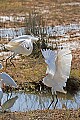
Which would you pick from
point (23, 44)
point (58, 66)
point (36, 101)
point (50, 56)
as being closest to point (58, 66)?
point (58, 66)

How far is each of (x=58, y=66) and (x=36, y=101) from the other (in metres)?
1.58

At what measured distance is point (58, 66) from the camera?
265 inches

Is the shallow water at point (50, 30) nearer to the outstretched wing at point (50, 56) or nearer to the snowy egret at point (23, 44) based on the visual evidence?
the snowy egret at point (23, 44)

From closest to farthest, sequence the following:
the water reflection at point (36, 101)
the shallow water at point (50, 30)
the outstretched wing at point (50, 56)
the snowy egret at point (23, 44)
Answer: the outstretched wing at point (50, 56) → the snowy egret at point (23, 44) → the water reflection at point (36, 101) → the shallow water at point (50, 30)

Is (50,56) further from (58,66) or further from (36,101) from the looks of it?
(36,101)

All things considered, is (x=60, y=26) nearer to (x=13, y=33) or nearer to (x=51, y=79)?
(x=13, y=33)

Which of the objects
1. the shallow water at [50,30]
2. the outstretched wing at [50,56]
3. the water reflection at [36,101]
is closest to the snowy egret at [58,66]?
the outstretched wing at [50,56]

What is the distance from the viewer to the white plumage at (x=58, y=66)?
21.2 ft

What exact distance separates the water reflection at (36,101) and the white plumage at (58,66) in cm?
74

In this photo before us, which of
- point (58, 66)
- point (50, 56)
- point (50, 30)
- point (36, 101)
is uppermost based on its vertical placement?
point (50, 56)

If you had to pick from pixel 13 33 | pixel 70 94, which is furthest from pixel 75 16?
pixel 70 94

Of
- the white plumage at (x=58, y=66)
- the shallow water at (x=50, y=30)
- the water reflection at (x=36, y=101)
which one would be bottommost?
the water reflection at (x=36, y=101)

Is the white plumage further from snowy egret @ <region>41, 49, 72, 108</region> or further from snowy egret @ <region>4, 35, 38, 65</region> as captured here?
snowy egret @ <region>4, 35, 38, 65</region>

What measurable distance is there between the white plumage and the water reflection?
2.44 feet
